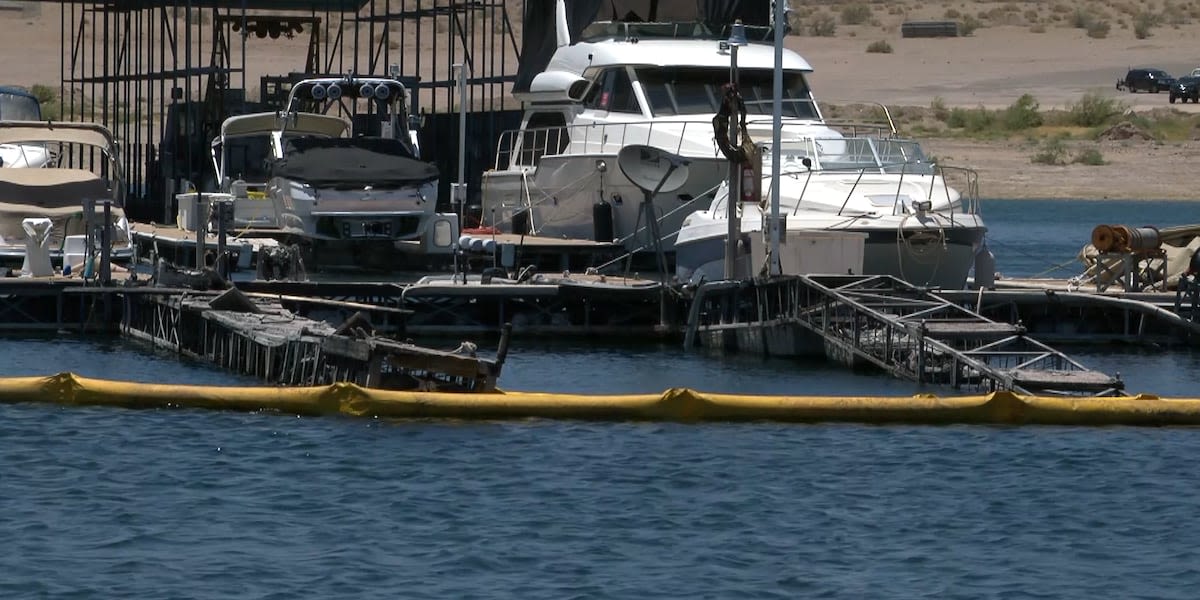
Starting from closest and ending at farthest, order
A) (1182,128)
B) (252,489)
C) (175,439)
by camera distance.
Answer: (252,489) < (175,439) < (1182,128)

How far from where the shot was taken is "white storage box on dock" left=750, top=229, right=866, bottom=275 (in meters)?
27.9

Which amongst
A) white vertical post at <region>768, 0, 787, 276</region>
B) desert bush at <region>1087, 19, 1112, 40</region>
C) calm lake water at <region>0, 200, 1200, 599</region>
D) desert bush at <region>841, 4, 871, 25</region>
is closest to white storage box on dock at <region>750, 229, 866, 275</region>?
white vertical post at <region>768, 0, 787, 276</region>

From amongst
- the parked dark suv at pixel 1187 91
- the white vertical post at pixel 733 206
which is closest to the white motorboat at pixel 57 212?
the white vertical post at pixel 733 206

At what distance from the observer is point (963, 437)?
2153 cm

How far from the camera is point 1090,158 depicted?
7175 centimetres

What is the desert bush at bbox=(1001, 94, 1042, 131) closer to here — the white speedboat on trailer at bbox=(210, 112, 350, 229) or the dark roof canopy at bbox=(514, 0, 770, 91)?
the dark roof canopy at bbox=(514, 0, 770, 91)

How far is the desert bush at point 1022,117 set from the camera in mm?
79250

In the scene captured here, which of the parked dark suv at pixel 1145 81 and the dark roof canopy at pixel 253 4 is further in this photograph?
the parked dark suv at pixel 1145 81

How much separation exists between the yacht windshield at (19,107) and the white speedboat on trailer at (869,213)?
17.9 m

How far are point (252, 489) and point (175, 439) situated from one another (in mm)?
2368

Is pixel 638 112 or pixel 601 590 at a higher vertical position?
pixel 638 112

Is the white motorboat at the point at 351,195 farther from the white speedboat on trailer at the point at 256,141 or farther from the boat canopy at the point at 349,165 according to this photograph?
the white speedboat on trailer at the point at 256,141

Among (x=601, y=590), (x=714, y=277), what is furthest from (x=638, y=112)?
(x=601, y=590)

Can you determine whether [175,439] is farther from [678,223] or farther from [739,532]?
[678,223]
